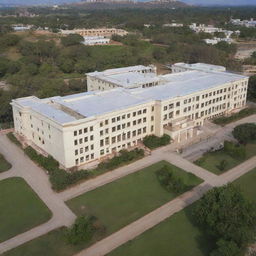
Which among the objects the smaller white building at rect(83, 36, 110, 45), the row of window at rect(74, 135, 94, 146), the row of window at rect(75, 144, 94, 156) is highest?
the smaller white building at rect(83, 36, 110, 45)

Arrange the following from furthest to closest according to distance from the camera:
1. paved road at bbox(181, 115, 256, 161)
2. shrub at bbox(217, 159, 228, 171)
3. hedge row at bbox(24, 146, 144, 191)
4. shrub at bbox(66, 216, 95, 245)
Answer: paved road at bbox(181, 115, 256, 161), shrub at bbox(217, 159, 228, 171), hedge row at bbox(24, 146, 144, 191), shrub at bbox(66, 216, 95, 245)

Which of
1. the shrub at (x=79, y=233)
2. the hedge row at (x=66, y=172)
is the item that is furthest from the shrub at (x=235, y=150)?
the shrub at (x=79, y=233)

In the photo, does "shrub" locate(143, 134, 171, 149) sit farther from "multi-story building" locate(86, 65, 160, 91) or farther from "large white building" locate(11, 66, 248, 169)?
"multi-story building" locate(86, 65, 160, 91)

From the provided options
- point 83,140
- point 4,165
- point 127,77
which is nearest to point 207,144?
point 83,140

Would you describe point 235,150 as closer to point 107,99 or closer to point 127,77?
point 107,99

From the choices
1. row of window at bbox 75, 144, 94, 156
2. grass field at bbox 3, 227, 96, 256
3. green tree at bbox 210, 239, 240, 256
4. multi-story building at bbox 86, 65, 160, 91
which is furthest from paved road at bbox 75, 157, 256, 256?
multi-story building at bbox 86, 65, 160, 91

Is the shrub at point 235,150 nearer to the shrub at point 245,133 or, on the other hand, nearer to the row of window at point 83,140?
the shrub at point 245,133

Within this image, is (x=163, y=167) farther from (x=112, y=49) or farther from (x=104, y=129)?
(x=112, y=49)
